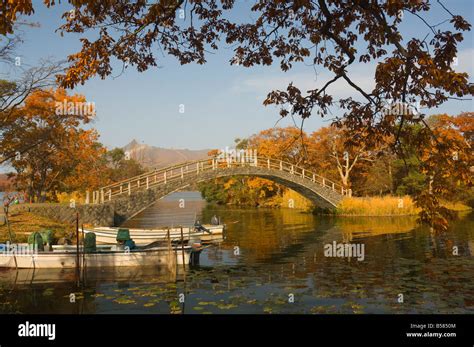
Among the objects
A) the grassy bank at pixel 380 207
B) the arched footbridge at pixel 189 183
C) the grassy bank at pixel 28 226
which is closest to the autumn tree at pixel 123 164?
the arched footbridge at pixel 189 183

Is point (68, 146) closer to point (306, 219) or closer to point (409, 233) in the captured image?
point (306, 219)

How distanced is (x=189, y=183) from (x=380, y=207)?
16.9 metres

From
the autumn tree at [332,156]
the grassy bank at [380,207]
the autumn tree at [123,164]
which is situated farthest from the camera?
the autumn tree at [123,164]

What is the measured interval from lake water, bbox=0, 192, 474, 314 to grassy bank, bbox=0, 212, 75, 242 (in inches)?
163

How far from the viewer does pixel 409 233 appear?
87.0 feet

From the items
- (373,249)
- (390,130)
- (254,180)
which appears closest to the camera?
(390,130)

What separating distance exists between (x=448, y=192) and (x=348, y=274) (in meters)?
10.5

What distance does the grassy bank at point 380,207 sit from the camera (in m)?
37.2

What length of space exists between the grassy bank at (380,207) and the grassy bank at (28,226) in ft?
80.8

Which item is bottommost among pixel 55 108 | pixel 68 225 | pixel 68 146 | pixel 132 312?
pixel 132 312

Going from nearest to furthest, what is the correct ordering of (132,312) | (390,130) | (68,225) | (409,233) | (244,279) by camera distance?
(390,130) → (132,312) → (244,279) → (68,225) → (409,233)

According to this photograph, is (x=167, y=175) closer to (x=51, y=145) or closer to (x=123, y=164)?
(x=51, y=145)

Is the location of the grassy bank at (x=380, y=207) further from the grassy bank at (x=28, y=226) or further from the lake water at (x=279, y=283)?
the grassy bank at (x=28, y=226)
